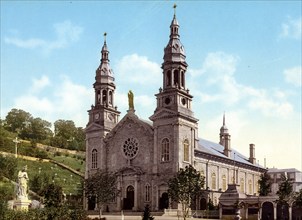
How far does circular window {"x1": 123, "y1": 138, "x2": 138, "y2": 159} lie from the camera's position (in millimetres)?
74062

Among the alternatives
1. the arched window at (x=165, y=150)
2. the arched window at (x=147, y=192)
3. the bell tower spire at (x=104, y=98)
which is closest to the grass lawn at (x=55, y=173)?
the bell tower spire at (x=104, y=98)

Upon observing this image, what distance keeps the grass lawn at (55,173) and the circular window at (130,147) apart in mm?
30422

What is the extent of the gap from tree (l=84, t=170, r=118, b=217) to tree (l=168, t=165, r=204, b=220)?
12071 millimetres

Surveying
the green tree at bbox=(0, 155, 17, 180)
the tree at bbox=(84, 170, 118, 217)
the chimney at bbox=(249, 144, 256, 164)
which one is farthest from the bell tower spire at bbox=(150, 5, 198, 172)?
the green tree at bbox=(0, 155, 17, 180)

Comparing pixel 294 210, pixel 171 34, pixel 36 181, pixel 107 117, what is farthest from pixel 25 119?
pixel 294 210

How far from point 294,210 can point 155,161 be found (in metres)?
19.8

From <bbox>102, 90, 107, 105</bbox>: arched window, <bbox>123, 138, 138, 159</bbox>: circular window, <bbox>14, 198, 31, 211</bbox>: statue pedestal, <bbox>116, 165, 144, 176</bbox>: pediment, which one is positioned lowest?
<bbox>14, 198, 31, 211</bbox>: statue pedestal

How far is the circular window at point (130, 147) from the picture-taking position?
74.1 m

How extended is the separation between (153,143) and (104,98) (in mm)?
14133

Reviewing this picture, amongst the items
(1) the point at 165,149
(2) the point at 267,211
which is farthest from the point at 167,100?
(2) the point at 267,211

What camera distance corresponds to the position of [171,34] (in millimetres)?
73312

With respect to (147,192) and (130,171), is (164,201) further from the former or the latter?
(130,171)

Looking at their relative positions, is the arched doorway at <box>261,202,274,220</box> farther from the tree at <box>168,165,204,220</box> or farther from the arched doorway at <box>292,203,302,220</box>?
the tree at <box>168,165,204,220</box>

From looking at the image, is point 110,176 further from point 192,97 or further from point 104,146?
point 192,97
